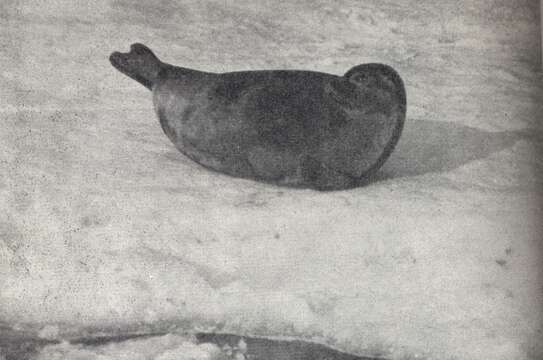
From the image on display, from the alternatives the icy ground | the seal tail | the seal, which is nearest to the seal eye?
the seal

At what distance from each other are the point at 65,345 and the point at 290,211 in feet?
1.79

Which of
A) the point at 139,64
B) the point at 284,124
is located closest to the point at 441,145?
the point at 284,124

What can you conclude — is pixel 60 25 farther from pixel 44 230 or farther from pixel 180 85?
pixel 44 230

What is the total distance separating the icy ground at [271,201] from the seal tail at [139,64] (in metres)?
0.03

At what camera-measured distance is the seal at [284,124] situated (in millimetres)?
1630

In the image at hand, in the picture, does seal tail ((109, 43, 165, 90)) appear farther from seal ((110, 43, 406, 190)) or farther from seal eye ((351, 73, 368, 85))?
seal eye ((351, 73, 368, 85))

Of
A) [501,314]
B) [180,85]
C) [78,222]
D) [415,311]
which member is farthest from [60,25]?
[501,314]

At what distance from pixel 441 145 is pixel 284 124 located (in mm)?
403

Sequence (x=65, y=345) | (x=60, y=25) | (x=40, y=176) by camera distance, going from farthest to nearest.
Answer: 1. (x=60, y=25)
2. (x=40, y=176)
3. (x=65, y=345)

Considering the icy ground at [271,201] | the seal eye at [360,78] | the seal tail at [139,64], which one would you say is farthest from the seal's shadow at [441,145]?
the seal tail at [139,64]

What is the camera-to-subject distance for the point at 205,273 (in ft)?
5.24

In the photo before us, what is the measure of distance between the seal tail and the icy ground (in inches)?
1.0

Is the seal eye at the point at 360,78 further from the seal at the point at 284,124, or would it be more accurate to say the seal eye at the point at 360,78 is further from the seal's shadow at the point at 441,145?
the seal's shadow at the point at 441,145

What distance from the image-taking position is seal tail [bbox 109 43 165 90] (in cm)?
173
